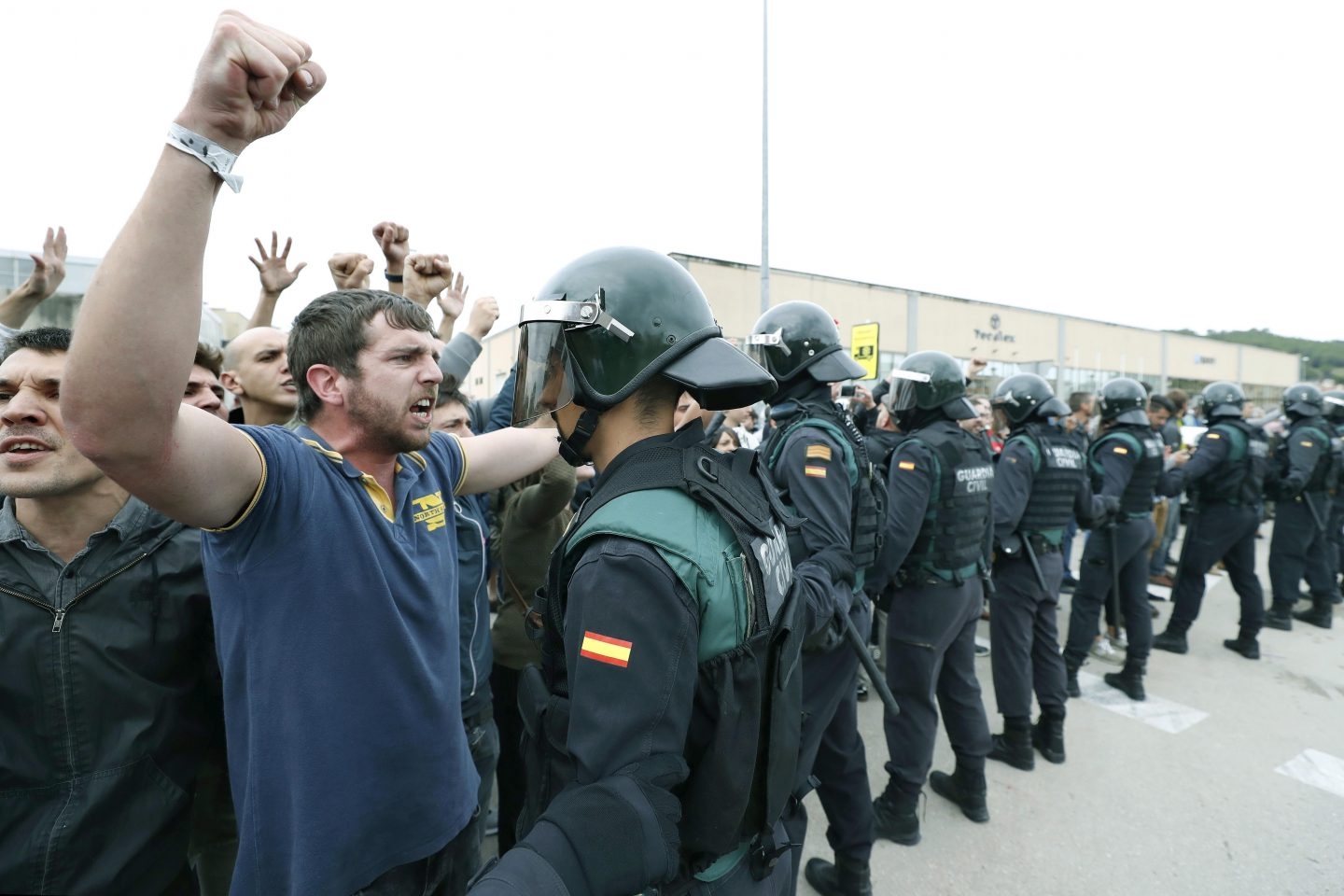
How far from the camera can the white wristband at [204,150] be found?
95 centimetres

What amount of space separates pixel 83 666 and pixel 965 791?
3.93 m

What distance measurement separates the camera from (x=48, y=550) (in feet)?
5.35

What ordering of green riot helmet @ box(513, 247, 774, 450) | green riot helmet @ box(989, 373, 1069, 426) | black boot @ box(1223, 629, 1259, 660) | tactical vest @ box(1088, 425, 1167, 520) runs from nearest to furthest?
green riot helmet @ box(513, 247, 774, 450), green riot helmet @ box(989, 373, 1069, 426), tactical vest @ box(1088, 425, 1167, 520), black boot @ box(1223, 629, 1259, 660)

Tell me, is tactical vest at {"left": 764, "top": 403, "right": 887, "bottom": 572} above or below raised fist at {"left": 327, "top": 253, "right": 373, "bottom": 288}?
below

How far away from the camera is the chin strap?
1.57 m

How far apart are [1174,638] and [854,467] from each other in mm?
5339

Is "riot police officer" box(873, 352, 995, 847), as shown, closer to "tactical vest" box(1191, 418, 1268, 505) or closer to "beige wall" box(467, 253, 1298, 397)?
"tactical vest" box(1191, 418, 1268, 505)

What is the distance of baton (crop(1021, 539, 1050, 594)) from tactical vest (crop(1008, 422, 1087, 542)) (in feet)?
0.44

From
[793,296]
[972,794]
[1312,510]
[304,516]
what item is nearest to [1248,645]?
[1312,510]

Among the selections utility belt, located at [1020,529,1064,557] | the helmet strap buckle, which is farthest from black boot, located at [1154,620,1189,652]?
the helmet strap buckle

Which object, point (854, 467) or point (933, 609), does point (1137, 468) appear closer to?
point (933, 609)

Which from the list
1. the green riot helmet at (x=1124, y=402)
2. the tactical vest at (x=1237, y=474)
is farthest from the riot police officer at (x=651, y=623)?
the tactical vest at (x=1237, y=474)

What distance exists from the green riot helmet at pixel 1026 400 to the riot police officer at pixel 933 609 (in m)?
1.43

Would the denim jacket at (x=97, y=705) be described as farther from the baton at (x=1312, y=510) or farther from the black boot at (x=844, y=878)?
the baton at (x=1312, y=510)
